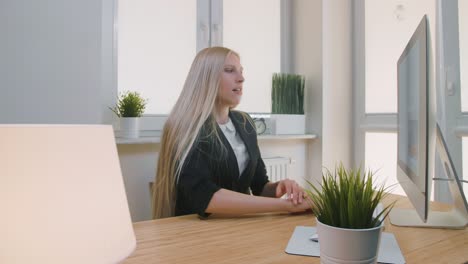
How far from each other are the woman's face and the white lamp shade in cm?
108

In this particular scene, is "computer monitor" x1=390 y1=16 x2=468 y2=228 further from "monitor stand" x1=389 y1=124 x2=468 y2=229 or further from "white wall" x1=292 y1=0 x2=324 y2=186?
"white wall" x1=292 y1=0 x2=324 y2=186

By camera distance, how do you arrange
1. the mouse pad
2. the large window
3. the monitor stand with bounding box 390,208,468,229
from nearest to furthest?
the mouse pad → the monitor stand with bounding box 390,208,468,229 → the large window

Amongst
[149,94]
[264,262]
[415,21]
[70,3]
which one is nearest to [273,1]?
[415,21]

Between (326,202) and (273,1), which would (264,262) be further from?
(273,1)

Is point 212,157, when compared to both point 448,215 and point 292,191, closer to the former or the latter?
point 292,191

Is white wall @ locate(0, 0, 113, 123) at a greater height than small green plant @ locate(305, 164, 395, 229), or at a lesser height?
greater

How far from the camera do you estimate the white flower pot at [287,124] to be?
2.43 meters

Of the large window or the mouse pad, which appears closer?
the mouse pad

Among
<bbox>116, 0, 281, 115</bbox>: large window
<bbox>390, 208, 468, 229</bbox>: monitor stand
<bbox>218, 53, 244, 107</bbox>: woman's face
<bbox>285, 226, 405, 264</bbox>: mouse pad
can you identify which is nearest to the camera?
<bbox>285, 226, 405, 264</bbox>: mouse pad

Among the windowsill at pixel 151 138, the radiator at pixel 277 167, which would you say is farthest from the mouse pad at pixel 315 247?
the radiator at pixel 277 167

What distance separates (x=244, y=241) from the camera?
33.5 inches

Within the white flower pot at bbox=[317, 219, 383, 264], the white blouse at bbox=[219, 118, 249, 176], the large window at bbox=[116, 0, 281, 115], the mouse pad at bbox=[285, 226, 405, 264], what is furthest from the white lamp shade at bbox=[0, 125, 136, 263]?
the large window at bbox=[116, 0, 281, 115]

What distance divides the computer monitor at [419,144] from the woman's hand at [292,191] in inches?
11.0

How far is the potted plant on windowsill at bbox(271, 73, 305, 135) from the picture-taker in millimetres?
2443
